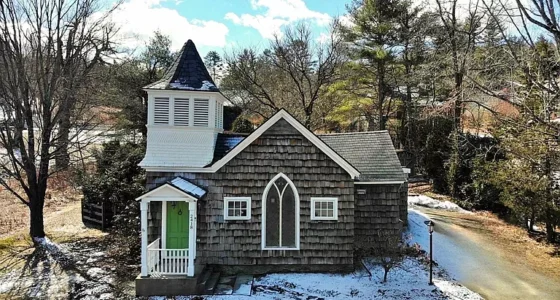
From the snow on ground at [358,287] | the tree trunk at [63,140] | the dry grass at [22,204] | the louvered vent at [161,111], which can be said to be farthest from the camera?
the dry grass at [22,204]

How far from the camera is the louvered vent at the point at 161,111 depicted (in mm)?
11328

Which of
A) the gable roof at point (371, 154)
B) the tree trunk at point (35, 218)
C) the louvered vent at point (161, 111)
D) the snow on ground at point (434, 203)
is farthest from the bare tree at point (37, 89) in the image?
the snow on ground at point (434, 203)

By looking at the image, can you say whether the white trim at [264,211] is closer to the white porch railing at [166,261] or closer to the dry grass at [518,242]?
the white porch railing at [166,261]

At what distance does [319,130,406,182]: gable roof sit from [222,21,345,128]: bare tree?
34.4 ft

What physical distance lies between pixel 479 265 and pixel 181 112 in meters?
10.2

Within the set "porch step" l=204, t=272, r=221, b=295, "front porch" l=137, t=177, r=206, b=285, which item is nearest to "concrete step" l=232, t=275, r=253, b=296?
"porch step" l=204, t=272, r=221, b=295

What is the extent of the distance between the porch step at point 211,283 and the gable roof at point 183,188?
2.20 meters

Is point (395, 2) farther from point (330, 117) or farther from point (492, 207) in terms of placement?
point (492, 207)

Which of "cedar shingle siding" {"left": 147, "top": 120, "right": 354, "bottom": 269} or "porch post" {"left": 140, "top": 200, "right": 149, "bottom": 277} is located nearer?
"porch post" {"left": 140, "top": 200, "right": 149, "bottom": 277}

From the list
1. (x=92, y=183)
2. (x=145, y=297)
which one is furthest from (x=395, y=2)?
(x=145, y=297)

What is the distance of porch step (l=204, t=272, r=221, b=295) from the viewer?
31.8 ft

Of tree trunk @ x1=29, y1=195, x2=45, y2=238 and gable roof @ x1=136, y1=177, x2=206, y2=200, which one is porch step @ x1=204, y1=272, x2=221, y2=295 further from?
tree trunk @ x1=29, y1=195, x2=45, y2=238

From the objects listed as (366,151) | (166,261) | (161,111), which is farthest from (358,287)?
(161,111)

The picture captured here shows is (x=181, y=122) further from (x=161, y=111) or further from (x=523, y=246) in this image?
(x=523, y=246)
